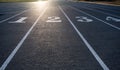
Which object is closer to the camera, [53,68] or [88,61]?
[53,68]

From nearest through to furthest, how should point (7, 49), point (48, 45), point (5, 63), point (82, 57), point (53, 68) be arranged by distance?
point (53, 68) < point (5, 63) < point (82, 57) < point (7, 49) < point (48, 45)

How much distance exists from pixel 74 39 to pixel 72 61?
11.2 feet

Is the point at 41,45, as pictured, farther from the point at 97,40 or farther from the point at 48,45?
the point at 97,40

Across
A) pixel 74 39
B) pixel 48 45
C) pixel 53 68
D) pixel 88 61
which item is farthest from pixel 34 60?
pixel 74 39

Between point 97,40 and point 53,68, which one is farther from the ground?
point 53,68

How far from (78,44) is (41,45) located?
1.31m

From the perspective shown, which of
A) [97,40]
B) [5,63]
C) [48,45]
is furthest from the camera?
[97,40]

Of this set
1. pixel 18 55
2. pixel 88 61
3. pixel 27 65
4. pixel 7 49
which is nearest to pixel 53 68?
pixel 27 65

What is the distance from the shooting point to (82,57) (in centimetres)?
721

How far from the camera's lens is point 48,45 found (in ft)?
29.6

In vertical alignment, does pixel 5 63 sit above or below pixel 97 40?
above

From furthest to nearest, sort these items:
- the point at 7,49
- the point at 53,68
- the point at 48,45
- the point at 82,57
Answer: the point at 48,45 < the point at 7,49 < the point at 82,57 < the point at 53,68

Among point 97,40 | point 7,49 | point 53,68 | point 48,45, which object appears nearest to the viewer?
point 53,68

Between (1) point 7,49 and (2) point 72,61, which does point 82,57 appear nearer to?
(2) point 72,61
